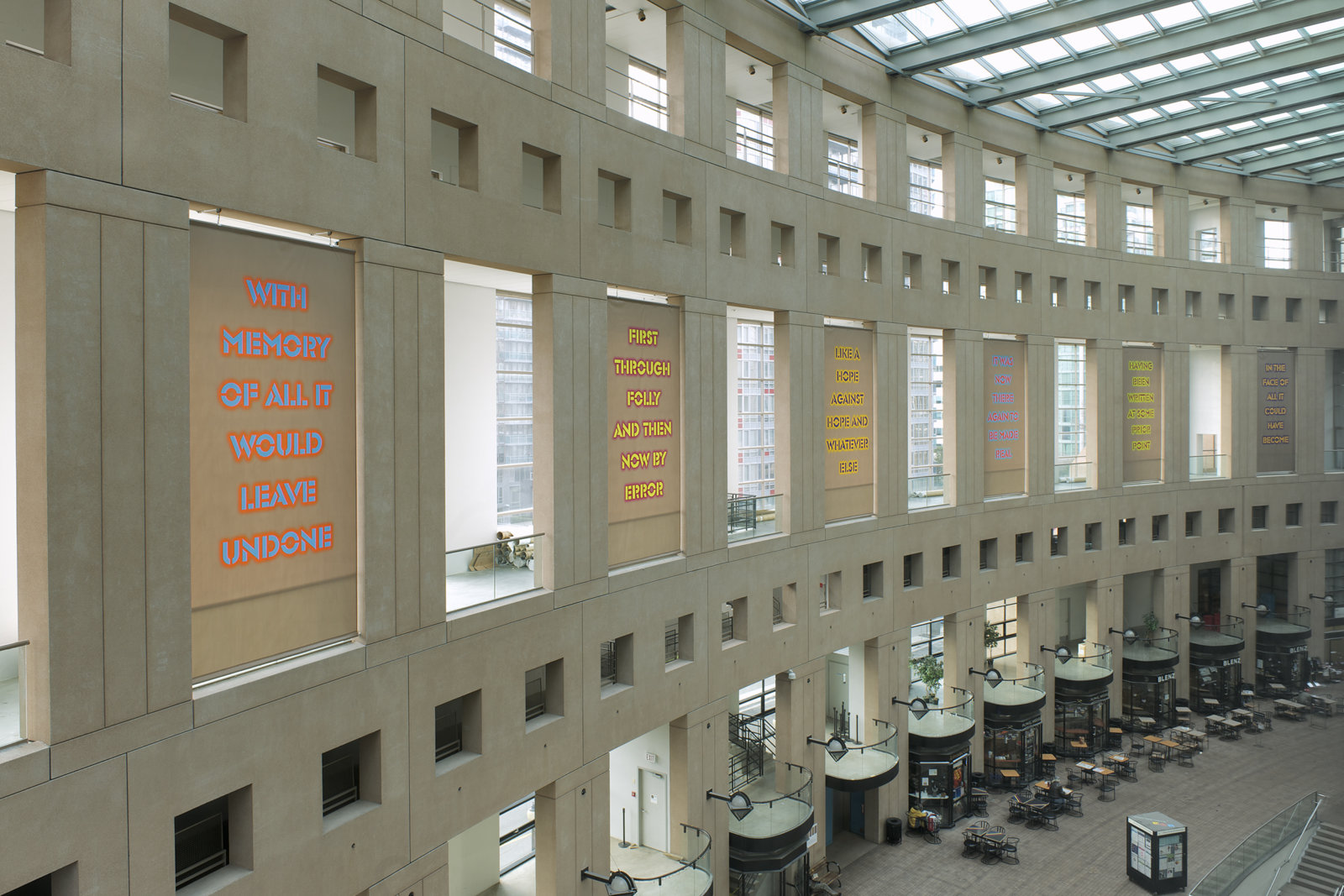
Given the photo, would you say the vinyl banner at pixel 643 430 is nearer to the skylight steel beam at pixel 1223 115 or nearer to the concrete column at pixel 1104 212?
the concrete column at pixel 1104 212

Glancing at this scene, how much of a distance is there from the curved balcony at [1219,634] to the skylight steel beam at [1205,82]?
17.2 meters

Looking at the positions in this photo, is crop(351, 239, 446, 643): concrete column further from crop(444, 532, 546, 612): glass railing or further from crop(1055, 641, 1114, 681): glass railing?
crop(1055, 641, 1114, 681): glass railing

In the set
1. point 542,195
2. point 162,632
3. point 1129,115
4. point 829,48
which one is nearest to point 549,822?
point 162,632

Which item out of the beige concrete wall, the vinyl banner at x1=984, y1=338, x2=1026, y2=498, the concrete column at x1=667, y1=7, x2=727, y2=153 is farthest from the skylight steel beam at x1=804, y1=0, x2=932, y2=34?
the vinyl banner at x1=984, y1=338, x2=1026, y2=498

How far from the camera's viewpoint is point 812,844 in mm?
19094

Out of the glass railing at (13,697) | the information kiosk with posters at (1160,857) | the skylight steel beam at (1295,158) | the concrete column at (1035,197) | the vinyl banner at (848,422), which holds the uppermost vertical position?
the skylight steel beam at (1295,158)

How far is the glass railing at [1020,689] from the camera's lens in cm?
2452

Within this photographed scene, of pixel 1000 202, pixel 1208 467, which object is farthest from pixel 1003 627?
pixel 1000 202

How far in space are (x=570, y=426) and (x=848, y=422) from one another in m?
8.55

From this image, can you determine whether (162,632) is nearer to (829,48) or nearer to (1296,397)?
(829,48)

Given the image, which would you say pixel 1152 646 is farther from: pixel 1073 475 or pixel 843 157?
pixel 843 157

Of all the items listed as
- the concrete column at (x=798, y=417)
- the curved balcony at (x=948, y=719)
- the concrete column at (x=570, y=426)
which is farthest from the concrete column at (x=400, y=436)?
the curved balcony at (x=948, y=719)

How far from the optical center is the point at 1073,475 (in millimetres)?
27453

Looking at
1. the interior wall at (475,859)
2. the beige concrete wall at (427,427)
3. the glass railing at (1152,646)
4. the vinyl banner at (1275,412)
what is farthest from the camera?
the vinyl banner at (1275,412)
